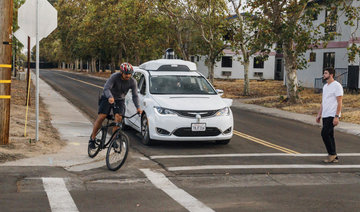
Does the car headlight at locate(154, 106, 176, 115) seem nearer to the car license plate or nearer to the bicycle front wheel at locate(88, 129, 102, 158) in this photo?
the car license plate

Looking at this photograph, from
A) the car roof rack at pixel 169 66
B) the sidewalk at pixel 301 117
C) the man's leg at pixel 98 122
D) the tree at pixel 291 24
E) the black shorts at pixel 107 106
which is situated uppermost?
the tree at pixel 291 24

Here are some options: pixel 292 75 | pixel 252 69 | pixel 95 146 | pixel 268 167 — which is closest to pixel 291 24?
pixel 292 75

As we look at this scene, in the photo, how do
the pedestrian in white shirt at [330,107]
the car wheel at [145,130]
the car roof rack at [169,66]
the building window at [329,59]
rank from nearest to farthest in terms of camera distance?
the pedestrian in white shirt at [330,107] → the car wheel at [145,130] → the car roof rack at [169,66] → the building window at [329,59]

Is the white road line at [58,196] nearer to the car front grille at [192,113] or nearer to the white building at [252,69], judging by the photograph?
the car front grille at [192,113]

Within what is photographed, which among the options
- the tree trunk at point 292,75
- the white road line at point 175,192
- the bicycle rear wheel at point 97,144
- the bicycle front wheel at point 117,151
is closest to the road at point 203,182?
the white road line at point 175,192

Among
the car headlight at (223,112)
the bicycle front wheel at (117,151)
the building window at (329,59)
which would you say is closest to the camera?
the bicycle front wheel at (117,151)

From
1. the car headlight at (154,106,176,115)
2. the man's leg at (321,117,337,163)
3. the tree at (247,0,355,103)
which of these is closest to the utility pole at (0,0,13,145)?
the car headlight at (154,106,176,115)

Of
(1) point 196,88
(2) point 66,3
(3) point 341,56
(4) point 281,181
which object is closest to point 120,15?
(2) point 66,3

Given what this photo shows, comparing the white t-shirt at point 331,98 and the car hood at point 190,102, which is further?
the car hood at point 190,102

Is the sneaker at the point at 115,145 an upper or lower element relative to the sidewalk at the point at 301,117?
upper

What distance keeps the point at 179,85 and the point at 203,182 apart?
4.87 metres

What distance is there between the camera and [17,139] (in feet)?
34.5

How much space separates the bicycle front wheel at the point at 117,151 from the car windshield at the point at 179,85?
3482 millimetres

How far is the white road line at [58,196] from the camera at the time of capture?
596 centimetres
